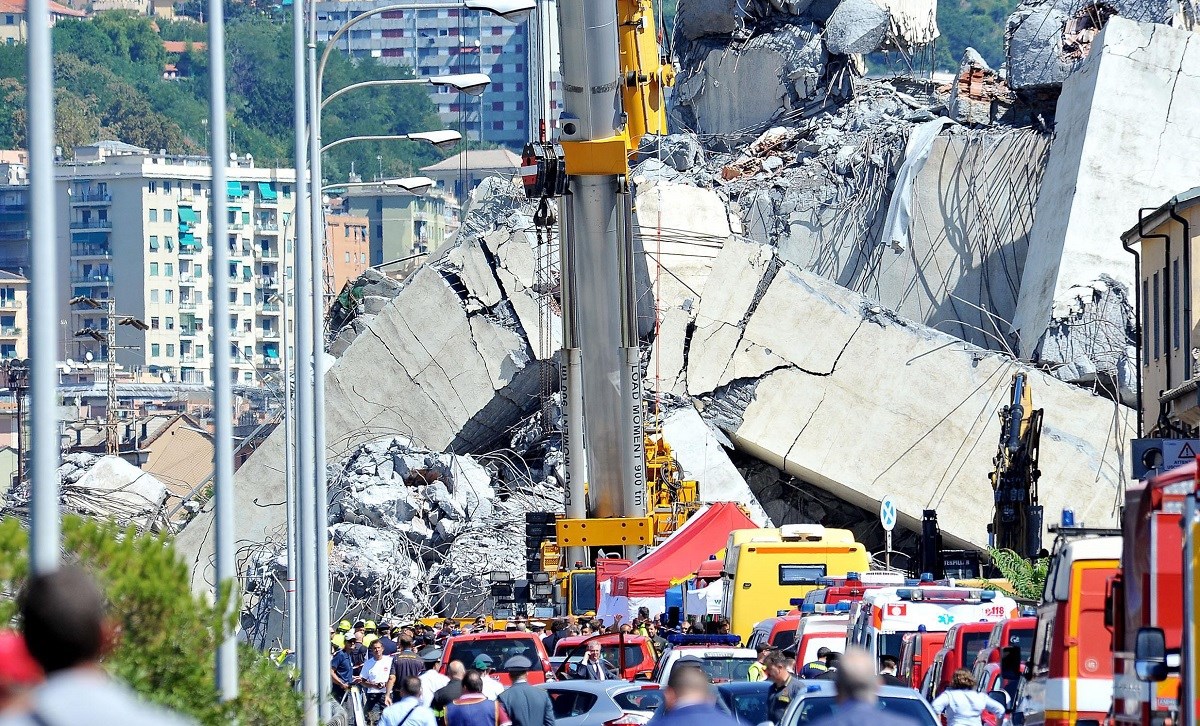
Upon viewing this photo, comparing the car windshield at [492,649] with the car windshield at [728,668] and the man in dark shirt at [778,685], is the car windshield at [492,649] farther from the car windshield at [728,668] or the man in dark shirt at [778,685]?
the man in dark shirt at [778,685]

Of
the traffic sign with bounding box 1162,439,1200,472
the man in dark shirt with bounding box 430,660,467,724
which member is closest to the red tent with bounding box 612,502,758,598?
the traffic sign with bounding box 1162,439,1200,472

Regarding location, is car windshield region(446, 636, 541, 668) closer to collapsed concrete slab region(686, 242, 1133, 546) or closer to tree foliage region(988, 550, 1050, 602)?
tree foliage region(988, 550, 1050, 602)

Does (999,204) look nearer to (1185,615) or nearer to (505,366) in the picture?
(505,366)

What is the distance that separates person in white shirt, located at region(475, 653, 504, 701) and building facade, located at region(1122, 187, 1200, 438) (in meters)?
11.0

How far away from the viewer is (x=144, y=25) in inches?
7456

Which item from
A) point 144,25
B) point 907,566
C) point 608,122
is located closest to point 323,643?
point 608,122

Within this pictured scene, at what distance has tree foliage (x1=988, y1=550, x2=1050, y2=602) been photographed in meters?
24.8

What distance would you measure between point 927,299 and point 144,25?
155 m

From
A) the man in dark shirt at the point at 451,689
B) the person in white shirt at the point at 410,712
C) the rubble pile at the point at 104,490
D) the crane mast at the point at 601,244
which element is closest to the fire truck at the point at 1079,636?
the person in white shirt at the point at 410,712

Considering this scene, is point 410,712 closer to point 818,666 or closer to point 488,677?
point 488,677

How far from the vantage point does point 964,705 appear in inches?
574

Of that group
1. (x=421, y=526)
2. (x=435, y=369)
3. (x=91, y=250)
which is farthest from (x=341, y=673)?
(x=91, y=250)

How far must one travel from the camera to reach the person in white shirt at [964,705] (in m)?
14.6

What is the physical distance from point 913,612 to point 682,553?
36.4 feet
